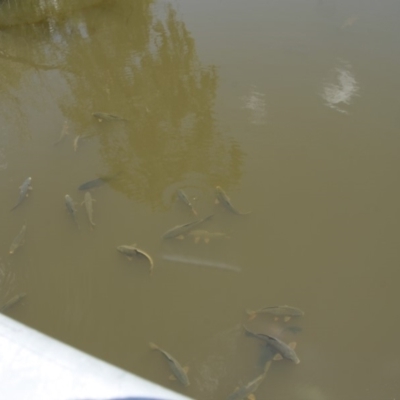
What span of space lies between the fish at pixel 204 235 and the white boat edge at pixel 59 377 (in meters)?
2.43

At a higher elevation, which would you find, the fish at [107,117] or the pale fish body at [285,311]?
the fish at [107,117]

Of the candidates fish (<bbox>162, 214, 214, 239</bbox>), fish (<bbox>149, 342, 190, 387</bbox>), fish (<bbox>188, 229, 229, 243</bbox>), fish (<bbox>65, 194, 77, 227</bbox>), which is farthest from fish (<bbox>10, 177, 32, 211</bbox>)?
fish (<bbox>149, 342, 190, 387</bbox>)

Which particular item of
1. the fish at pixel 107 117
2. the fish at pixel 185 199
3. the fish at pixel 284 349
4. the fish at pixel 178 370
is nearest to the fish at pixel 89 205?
the fish at pixel 185 199

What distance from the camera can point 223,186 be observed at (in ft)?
15.6

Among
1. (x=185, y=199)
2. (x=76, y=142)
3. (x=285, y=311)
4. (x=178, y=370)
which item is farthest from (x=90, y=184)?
(x=285, y=311)

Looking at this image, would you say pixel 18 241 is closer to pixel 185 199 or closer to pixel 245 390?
pixel 185 199

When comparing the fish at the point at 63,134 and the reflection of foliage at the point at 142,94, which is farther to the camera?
the fish at the point at 63,134

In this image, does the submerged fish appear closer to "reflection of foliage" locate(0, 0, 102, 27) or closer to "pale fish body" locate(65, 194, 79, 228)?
"pale fish body" locate(65, 194, 79, 228)

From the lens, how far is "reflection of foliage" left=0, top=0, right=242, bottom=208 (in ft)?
16.6

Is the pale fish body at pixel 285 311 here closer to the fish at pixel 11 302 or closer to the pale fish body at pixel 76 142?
the fish at pixel 11 302

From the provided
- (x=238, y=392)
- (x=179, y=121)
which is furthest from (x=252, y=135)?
(x=238, y=392)

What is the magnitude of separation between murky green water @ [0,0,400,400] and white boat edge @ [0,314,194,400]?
1.79 metres

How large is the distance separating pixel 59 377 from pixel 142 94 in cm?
492

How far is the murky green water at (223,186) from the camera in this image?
143 inches
